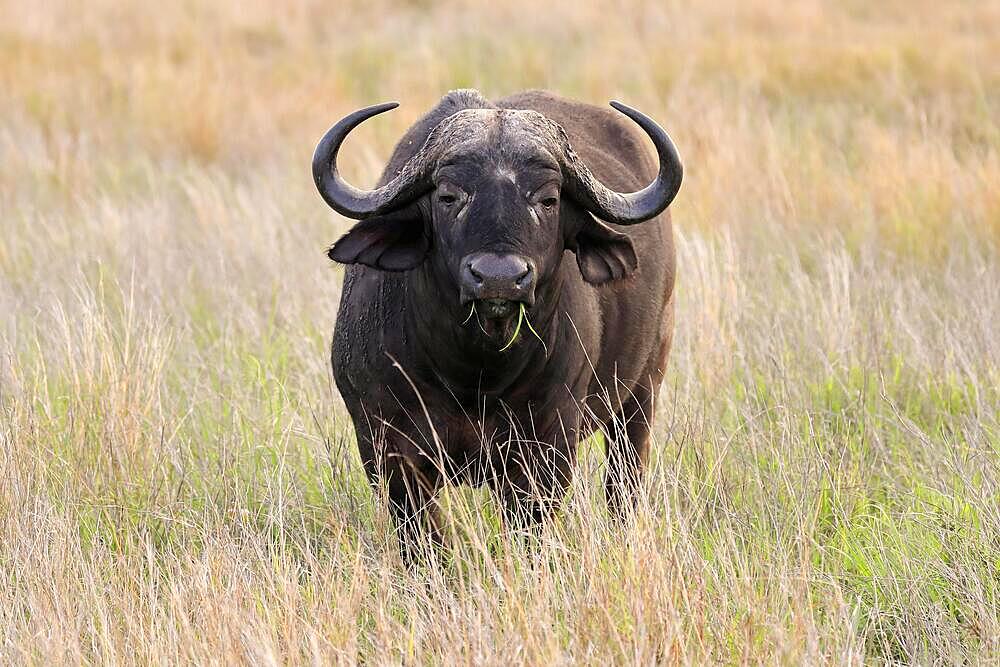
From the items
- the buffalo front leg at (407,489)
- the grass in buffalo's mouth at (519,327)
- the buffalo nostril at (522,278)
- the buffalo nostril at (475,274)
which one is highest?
the buffalo nostril at (475,274)

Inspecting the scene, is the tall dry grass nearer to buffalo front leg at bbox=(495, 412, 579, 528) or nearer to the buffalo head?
buffalo front leg at bbox=(495, 412, 579, 528)

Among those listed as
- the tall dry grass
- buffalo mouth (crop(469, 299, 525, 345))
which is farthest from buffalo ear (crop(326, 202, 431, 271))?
the tall dry grass

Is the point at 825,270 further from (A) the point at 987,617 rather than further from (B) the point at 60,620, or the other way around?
(B) the point at 60,620

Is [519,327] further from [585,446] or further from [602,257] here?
[585,446]

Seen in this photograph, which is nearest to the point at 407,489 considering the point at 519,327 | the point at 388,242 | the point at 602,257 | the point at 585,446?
the point at 519,327

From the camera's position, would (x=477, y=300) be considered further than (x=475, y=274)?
Yes

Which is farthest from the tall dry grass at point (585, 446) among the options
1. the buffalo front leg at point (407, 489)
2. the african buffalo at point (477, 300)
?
the african buffalo at point (477, 300)

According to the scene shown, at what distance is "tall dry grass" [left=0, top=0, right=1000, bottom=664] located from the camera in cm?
370

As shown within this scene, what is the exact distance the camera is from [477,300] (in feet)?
12.6

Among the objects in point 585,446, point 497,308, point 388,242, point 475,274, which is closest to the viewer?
point 475,274

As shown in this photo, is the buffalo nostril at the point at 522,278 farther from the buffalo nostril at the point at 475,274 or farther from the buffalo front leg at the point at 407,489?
the buffalo front leg at the point at 407,489

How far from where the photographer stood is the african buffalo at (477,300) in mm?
3916

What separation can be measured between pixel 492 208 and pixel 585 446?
70.6 inches

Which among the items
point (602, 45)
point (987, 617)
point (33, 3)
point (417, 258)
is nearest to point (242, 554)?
point (417, 258)
